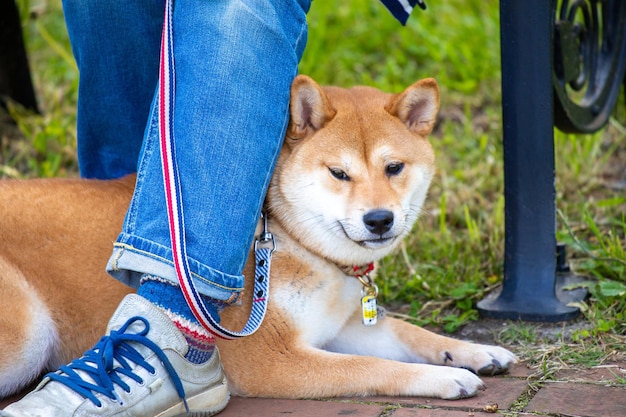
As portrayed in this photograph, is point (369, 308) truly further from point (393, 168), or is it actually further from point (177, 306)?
point (177, 306)

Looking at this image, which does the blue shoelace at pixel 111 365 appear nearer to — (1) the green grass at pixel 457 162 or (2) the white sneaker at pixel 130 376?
(2) the white sneaker at pixel 130 376

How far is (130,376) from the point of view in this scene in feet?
6.63

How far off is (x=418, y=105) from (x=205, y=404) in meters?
1.13

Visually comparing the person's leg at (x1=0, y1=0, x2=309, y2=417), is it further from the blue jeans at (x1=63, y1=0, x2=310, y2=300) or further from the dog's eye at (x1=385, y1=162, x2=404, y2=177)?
the dog's eye at (x1=385, y1=162, x2=404, y2=177)

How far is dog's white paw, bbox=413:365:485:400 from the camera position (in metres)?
2.22

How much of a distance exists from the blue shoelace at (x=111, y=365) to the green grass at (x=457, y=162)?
1131mm

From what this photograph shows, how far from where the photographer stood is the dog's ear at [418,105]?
255cm

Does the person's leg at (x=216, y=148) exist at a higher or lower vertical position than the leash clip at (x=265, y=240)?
higher

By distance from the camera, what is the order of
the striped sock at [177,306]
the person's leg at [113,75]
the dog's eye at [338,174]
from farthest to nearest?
the person's leg at [113,75], the dog's eye at [338,174], the striped sock at [177,306]

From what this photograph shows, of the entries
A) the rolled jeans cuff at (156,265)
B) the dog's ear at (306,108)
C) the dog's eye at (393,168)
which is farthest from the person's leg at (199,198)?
the dog's eye at (393,168)

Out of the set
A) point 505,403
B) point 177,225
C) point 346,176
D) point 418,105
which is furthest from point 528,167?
point 177,225

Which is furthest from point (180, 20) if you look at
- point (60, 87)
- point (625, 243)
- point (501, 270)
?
point (60, 87)

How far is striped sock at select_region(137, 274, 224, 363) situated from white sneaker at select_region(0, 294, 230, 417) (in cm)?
2

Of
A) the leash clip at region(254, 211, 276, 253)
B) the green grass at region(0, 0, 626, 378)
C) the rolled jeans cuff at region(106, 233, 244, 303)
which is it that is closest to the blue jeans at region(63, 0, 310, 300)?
the rolled jeans cuff at region(106, 233, 244, 303)
